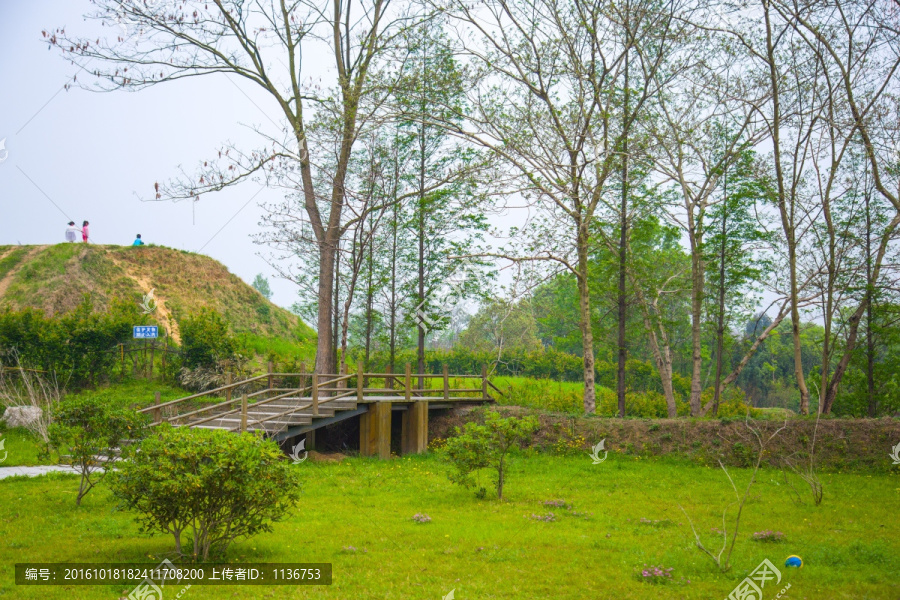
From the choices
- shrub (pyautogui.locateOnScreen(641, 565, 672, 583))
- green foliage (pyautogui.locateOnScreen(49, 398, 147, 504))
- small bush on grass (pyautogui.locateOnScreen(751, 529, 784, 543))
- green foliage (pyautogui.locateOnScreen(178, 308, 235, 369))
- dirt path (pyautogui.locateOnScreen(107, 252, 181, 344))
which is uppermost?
dirt path (pyautogui.locateOnScreen(107, 252, 181, 344))

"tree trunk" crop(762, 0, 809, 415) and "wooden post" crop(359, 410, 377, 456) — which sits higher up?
"tree trunk" crop(762, 0, 809, 415)

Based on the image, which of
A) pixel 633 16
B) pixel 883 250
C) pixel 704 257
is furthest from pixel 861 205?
pixel 633 16

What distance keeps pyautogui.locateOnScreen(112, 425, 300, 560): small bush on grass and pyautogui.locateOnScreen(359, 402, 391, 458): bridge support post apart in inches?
371

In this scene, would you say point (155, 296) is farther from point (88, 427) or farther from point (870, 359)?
point (870, 359)

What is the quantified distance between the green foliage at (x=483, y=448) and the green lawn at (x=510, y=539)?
42 cm

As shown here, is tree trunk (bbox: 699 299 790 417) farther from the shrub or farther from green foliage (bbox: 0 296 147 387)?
green foliage (bbox: 0 296 147 387)

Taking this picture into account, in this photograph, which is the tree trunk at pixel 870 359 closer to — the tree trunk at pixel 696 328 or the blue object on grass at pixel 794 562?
the tree trunk at pixel 696 328

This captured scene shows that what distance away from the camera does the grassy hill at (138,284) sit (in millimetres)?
28531

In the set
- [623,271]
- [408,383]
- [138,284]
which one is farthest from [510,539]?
[138,284]

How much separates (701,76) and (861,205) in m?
5.52

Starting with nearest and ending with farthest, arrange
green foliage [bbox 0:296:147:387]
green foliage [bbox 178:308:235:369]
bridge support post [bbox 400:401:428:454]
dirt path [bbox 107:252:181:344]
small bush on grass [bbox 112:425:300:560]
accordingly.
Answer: small bush on grass [bbox 112:425:300:560] < bridge support post [bbox 400:401:428:454] < green foliage [bbox 0:296:147:387] < green foliage [bbox 178:308:235:369] < dirt path [bbox 107:252:181:344]

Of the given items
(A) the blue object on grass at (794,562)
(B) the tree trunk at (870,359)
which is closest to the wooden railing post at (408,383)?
(A) the blue object on grass at (794,562)

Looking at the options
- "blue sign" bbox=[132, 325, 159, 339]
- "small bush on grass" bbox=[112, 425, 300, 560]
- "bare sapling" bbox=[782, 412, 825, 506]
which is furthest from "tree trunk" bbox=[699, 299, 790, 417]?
"blue sign" bbox=[132, 325, 159, 339]

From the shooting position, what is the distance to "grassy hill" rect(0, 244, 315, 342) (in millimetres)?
28531
